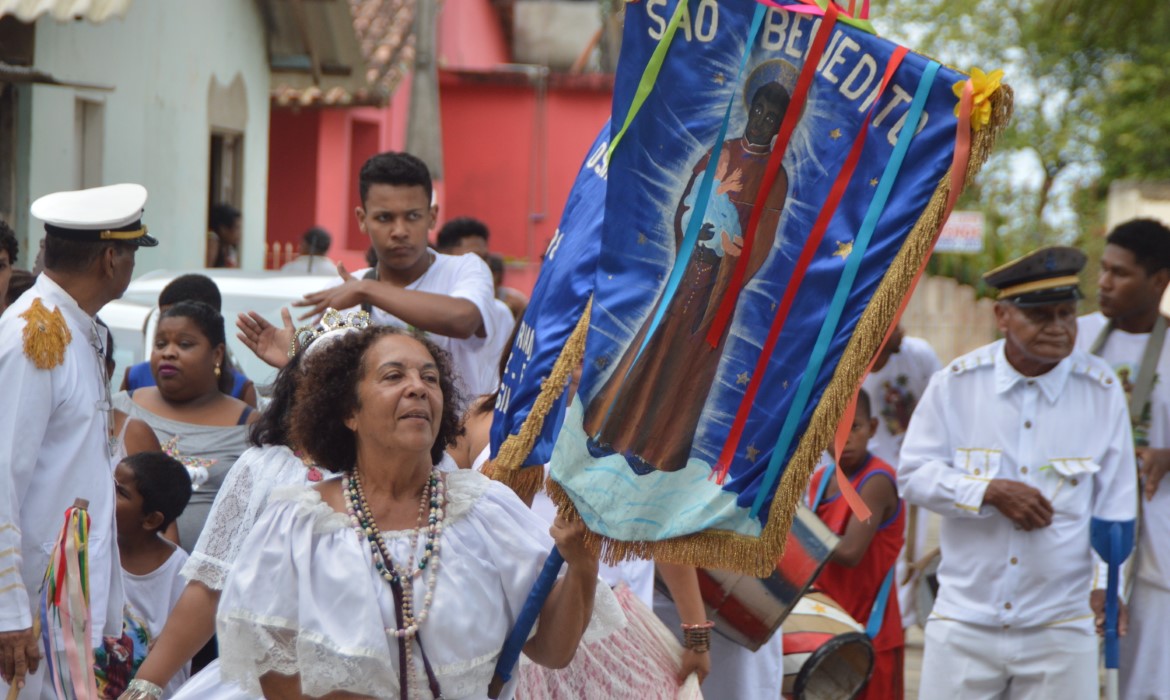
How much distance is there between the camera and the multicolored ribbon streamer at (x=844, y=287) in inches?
131

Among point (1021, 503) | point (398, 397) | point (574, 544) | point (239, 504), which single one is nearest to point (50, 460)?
point (239, 504)

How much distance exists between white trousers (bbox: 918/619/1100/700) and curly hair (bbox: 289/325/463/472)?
2.77 metres

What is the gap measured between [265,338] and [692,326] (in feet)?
7.26

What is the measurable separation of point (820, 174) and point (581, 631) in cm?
120

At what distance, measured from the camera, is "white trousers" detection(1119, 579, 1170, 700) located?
20.9 feet

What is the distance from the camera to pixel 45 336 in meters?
4.48

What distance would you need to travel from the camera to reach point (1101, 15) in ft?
29.0

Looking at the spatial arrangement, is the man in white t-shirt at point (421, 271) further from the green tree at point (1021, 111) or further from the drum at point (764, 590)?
the green tree at point (1021, 111)

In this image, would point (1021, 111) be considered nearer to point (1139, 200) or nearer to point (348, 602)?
point (1139, 200)

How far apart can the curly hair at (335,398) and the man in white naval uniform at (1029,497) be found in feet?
8.82

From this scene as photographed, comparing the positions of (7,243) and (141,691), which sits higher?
(7,243)

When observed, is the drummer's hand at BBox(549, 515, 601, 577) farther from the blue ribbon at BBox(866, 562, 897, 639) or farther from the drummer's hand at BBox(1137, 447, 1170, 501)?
the drummer's hand at BBox(1137, 447, 1170, 501)

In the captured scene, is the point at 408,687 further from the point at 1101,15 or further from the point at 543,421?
the point at 1101,15

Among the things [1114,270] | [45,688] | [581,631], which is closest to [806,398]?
[581,631]
